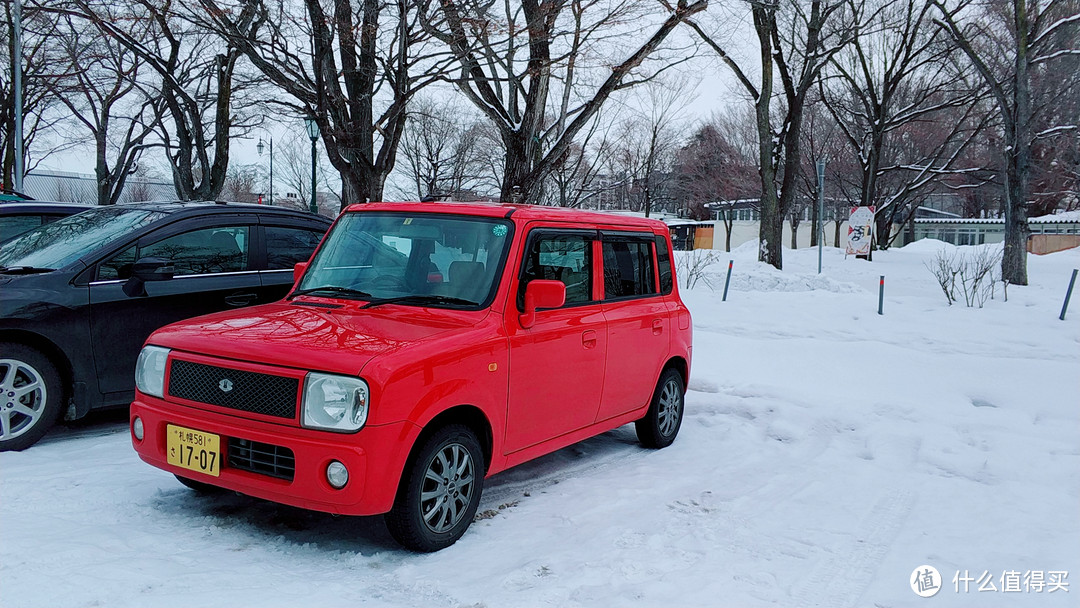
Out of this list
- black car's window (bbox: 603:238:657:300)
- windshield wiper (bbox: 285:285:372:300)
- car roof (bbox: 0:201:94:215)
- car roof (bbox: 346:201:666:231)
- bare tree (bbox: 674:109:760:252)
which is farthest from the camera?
bare tree (bbox: 674:109:760:252)

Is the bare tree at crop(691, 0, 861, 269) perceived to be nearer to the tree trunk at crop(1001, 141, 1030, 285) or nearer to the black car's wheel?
the tree trunk at crop(1001, 141, 1030, 285)

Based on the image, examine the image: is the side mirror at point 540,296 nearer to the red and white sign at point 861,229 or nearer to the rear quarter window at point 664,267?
the rear quarter window at point 664,267

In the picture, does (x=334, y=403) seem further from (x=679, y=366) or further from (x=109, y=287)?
(x=679, y=366)

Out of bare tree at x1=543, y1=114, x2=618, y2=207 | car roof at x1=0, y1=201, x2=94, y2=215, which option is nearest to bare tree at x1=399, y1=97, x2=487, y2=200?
bare tree at x1=543, y1=114, x2=618, y2=207

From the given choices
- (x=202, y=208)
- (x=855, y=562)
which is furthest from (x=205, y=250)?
(x=855, y=562)

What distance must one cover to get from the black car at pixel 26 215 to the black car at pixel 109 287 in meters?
0.78

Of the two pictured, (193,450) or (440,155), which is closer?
(193,450)

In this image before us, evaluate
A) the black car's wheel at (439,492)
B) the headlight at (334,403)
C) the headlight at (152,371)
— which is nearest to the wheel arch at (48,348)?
the headlight at (152,371)

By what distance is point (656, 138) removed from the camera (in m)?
39.7

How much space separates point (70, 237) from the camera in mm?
6023

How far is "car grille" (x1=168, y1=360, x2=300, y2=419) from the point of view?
3668 millimetres

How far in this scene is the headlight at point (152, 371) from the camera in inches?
161

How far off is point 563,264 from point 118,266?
132 inches

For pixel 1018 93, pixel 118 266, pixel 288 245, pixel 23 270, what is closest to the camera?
pixel 23 270
